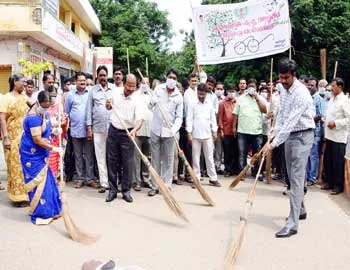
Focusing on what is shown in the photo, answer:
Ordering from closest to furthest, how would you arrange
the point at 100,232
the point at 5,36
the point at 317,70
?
the point at 100,232 → the point at 5,36 → the point at 317,70

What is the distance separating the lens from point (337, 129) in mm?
6918

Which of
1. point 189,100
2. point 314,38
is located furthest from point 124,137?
point 314,38

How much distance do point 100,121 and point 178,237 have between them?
2.67m

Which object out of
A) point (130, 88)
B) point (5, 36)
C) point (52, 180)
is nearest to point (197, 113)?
point (130, 88)

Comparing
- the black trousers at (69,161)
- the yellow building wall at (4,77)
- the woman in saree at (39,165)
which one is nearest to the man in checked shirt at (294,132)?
the woman in saree at (39,165)

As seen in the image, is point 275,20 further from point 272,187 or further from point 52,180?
point 52,180

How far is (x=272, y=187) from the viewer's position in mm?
7422

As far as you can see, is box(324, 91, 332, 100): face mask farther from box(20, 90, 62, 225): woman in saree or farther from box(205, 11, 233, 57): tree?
box(20, 90, 62, 225): woman in saree

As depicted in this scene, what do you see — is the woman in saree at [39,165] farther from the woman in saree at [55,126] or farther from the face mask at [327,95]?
the face mask at [327,95]

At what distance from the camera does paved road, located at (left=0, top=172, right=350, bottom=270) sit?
406 cm

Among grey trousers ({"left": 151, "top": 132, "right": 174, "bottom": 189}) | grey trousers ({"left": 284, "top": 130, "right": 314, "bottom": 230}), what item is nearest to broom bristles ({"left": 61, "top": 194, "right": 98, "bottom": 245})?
grey trousers ({"left": 284, "top": 130, "right": 314, "bottom": 230})

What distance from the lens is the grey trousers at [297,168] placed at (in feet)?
16.0

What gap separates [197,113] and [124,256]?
3.58 m

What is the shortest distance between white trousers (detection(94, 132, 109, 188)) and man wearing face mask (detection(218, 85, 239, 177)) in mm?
2397
